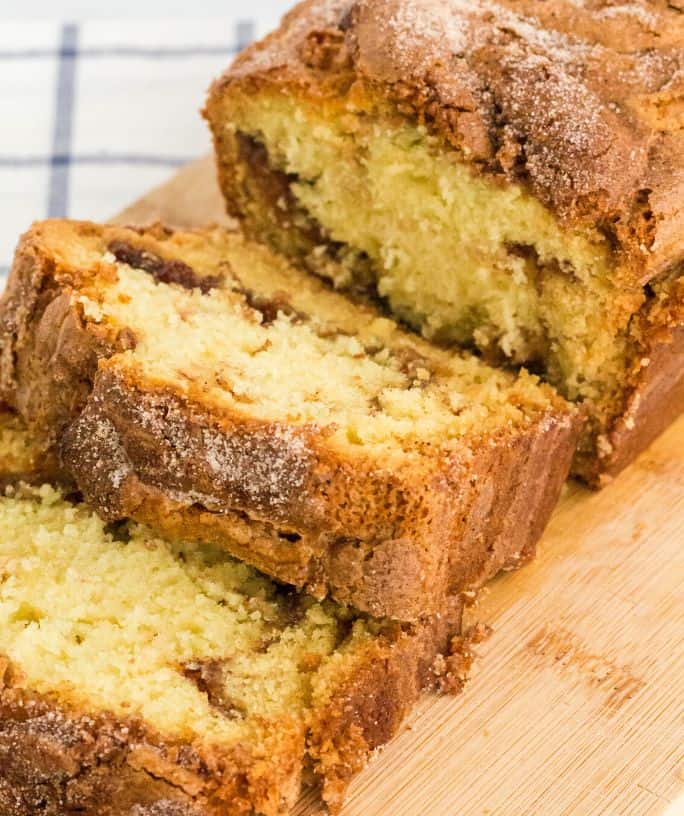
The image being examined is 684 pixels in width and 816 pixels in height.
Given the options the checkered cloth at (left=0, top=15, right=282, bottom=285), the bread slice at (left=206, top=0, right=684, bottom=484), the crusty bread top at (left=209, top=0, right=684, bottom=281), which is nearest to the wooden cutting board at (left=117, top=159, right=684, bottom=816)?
the bread slice at (left=206, top=0, right=684, bottom=484)

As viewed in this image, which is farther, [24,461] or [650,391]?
[650,391]

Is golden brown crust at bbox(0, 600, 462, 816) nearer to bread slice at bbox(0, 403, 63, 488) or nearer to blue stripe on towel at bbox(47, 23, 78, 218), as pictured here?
bread slice at bbox(0, 403, 63, 488)

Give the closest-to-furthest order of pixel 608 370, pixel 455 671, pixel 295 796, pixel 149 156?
1. pixel 295 796
2. pixel 455 671
3. pixel 608 370
4. pixel 149 156

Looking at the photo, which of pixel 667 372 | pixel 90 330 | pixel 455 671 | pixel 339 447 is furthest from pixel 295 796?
pixel 667 372

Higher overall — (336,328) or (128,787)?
(336,328)

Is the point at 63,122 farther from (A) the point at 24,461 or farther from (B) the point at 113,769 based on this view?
(B) the point at 113,769

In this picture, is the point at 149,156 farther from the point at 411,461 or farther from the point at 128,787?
the point at 128,787

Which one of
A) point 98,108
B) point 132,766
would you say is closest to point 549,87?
point 132,766
